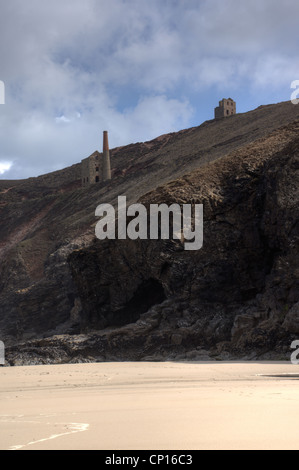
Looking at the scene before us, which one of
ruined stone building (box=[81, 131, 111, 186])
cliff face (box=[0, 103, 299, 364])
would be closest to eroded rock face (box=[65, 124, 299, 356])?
cliff face (box=[0, 103, 299, 364])

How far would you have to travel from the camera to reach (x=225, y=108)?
75.2m

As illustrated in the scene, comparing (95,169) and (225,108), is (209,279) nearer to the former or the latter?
(95,169)

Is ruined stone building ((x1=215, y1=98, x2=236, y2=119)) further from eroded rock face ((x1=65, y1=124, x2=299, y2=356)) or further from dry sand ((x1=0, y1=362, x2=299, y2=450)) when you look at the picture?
dry sand ((x1=0, y1=362, x2=299, y2=450))

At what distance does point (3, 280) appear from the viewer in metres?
44.2

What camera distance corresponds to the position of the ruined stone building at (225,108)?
74938 millimetres

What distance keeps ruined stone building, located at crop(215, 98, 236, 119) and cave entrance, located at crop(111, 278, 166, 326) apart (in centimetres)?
5457

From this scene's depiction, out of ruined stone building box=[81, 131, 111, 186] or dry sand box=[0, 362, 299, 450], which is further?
ruined stone building box=[81, 131, 111, 186]

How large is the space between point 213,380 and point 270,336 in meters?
6.83

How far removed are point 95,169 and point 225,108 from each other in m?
20.2

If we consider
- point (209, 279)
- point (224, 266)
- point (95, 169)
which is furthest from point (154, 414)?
point (95, 169)

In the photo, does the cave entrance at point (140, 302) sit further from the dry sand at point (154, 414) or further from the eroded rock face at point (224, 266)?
the dry sand at point (154, 414)

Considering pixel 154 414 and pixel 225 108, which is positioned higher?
pixel 225 108

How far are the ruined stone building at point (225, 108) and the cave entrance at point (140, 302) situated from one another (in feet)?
179

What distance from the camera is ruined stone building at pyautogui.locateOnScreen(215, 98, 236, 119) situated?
246 ft
